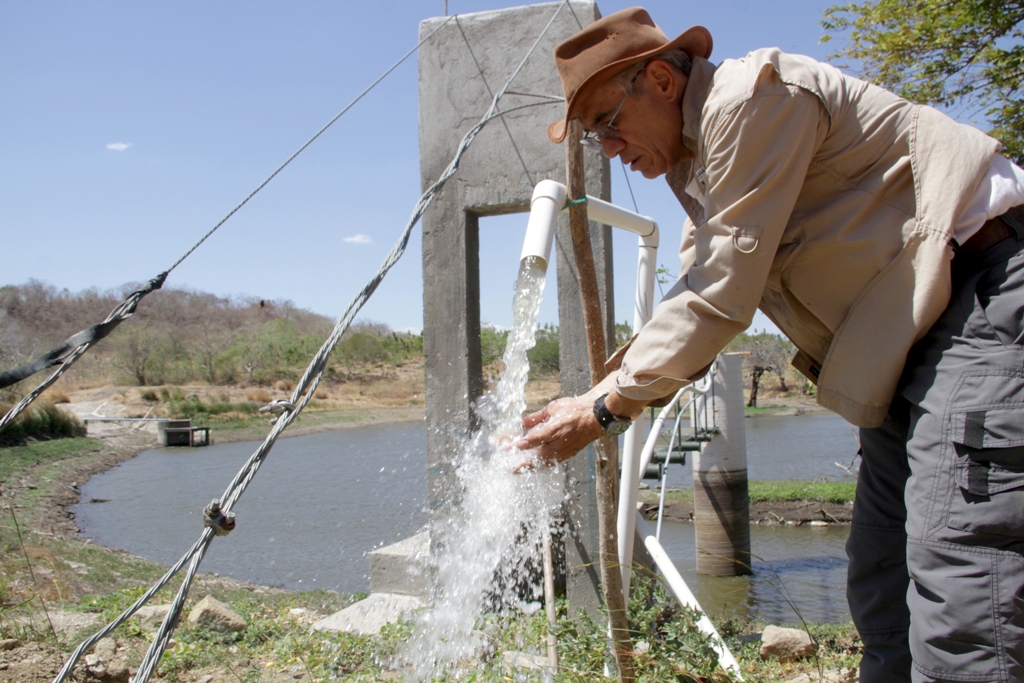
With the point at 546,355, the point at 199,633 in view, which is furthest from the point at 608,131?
the point at 546,355

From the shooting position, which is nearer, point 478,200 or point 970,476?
point 970,476

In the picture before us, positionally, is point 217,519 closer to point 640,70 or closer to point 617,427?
point 617,427

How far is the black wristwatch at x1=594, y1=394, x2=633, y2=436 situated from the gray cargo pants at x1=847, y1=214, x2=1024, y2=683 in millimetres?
583

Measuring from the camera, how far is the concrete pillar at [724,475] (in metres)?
11.8

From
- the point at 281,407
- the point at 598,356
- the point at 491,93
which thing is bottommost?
the point at 281,407

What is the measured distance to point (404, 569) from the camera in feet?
15.9

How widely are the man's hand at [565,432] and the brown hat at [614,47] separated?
0.73 meters

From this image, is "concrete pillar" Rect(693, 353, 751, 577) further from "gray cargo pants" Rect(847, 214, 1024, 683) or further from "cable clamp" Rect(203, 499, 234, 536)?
"cable clamp" Rect(203, 499, 234, 536)

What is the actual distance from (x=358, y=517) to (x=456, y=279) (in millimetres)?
8584

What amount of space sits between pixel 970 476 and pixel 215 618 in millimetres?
4213

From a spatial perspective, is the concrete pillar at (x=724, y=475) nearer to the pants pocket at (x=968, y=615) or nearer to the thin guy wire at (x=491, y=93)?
the thin guy wire at (x=491, y=93)

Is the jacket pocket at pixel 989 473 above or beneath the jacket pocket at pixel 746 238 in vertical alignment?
beneath

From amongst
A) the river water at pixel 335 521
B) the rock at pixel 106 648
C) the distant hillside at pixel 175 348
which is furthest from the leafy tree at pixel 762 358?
the rock at pixel 106 648

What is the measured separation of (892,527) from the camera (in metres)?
A: 1.74
